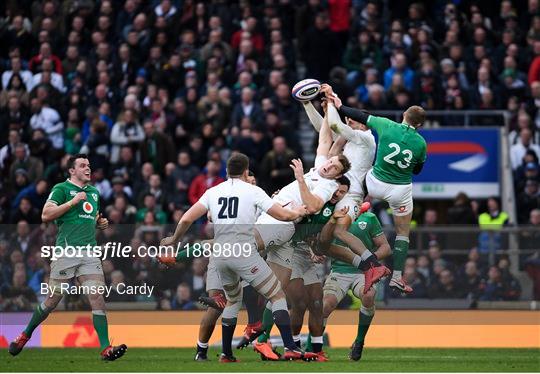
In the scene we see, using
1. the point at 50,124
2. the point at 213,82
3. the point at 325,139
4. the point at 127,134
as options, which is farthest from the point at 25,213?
the point at 325,139

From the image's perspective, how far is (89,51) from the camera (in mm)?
31469

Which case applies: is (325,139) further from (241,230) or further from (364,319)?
(364,319)

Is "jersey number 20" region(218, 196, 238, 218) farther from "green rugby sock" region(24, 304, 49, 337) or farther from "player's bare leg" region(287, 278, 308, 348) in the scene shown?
"green rugby sock" region(24, 304, 49, 337)

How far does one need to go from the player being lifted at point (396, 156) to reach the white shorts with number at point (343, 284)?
2.22ft

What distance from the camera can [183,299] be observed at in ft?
74.3

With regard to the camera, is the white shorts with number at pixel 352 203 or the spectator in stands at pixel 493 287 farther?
the spectator in stands at pixel 493 287

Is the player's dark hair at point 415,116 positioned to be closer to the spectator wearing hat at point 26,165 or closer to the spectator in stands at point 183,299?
the spectator in stands at point 183,299

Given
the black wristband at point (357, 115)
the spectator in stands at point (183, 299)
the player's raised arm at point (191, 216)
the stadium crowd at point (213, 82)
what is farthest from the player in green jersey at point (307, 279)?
the stadium crowd at point (213, 82)

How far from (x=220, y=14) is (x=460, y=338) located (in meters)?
9.90

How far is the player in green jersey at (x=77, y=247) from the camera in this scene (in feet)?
66.4

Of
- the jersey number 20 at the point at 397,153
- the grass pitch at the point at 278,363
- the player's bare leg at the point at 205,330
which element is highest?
the jersey number 20 at the point at 397,153

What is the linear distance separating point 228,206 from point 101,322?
83.5 inches

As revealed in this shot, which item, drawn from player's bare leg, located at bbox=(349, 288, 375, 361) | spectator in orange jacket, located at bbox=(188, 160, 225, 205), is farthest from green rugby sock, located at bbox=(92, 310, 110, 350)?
spectator in orange jacket, located at bbox=(188, 160, 225, 205)

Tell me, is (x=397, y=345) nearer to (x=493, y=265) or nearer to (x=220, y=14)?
(x=493, y=265)
